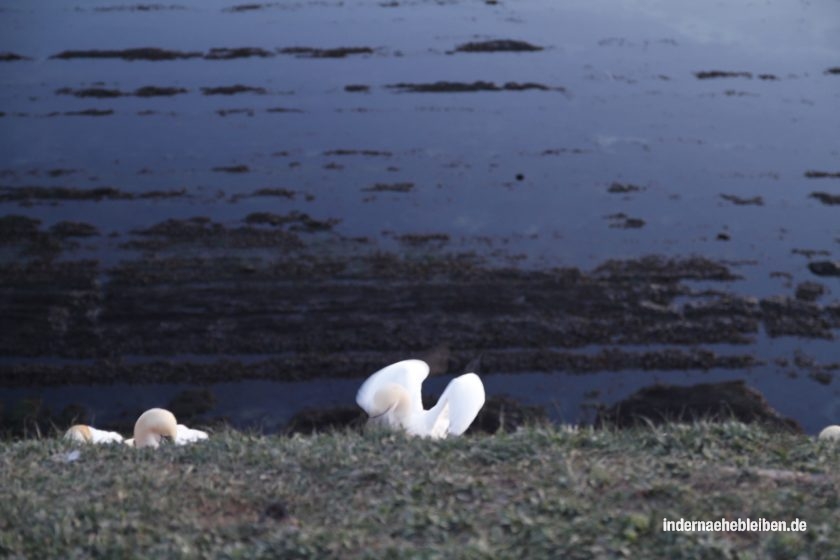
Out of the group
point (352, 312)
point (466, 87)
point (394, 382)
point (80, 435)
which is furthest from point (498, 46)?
point (80, 435)

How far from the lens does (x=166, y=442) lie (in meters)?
5.29

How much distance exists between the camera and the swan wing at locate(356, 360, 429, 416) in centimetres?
649

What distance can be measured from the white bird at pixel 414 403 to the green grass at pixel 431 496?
4.24ft

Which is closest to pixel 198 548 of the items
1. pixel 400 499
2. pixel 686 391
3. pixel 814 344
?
pixel 400 499

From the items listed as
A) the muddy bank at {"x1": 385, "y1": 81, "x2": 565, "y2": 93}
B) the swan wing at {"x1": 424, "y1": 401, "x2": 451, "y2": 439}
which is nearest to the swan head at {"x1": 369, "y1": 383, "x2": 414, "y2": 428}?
the swan wing at {"x1": 424, "y1": 401, "x2": 451, "y2": 439}

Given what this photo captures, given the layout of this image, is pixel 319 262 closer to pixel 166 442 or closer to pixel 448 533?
pixel 166 442

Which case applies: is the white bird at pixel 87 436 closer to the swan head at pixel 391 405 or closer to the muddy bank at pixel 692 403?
the swan head at pixel 391 405

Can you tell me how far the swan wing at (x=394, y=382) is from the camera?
21.3ft

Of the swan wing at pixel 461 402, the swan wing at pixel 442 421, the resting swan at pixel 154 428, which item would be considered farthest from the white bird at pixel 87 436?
the swan wing at pixel 461 402

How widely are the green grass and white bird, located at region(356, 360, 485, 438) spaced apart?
129cm

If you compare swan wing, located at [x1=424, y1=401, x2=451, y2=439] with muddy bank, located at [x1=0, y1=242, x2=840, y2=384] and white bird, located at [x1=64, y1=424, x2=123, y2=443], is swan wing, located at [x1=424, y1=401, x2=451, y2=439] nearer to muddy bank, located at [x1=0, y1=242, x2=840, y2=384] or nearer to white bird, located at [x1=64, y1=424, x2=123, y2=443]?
white bird, located at [x1=64, y1=424, x2=123, y2=443]

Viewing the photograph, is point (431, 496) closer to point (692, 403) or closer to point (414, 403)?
point (414, 403)

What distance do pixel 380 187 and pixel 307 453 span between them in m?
14.4

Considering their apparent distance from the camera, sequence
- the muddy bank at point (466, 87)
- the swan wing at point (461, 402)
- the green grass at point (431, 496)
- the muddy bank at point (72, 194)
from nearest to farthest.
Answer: the green grass at point (431, 496)
the swan wing at point (461, 402)
the muddy bank at point (72, 194)
the muddy bank at point (466, 87)
